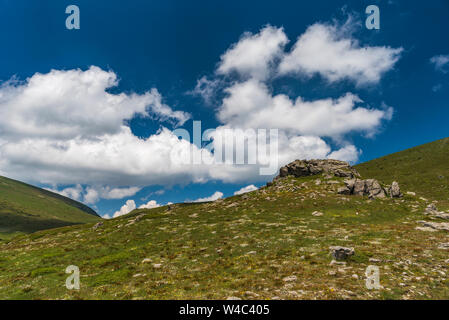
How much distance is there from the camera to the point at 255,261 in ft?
67.1

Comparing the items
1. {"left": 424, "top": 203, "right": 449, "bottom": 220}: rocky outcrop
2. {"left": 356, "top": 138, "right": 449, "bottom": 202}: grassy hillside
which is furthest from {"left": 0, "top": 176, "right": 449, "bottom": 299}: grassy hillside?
{"left": 356, "top": 138, "right": 449, "bottom": 202}: grassy hillside

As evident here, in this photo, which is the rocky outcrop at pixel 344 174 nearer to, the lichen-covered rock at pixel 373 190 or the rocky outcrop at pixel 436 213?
the lichen-covered rock at pixel 373 190

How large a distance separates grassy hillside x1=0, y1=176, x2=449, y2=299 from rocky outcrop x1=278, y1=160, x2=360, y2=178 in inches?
1421

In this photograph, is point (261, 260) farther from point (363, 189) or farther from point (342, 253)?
point (363, 189)

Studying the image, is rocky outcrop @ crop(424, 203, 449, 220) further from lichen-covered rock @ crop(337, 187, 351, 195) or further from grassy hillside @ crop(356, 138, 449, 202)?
grassy hillside @ crop(356, 138, 449, 202)

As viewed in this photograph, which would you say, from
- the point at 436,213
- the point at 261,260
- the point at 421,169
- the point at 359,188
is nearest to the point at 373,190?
the point at 359,188

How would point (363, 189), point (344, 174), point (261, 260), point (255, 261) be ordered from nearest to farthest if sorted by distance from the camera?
1. point (255, 261)
2. point (261, 260)
3. point (363, 189)
4. point (344, 174)

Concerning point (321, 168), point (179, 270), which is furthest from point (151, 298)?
point (321, 168)

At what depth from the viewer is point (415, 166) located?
111750mm

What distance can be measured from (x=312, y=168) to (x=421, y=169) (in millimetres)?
63870

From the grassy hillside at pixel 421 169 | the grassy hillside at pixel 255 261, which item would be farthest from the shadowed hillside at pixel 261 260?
the grassy hillside at pixel 421 169

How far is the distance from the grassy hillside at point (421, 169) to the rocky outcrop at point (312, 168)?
2155 centimetres
